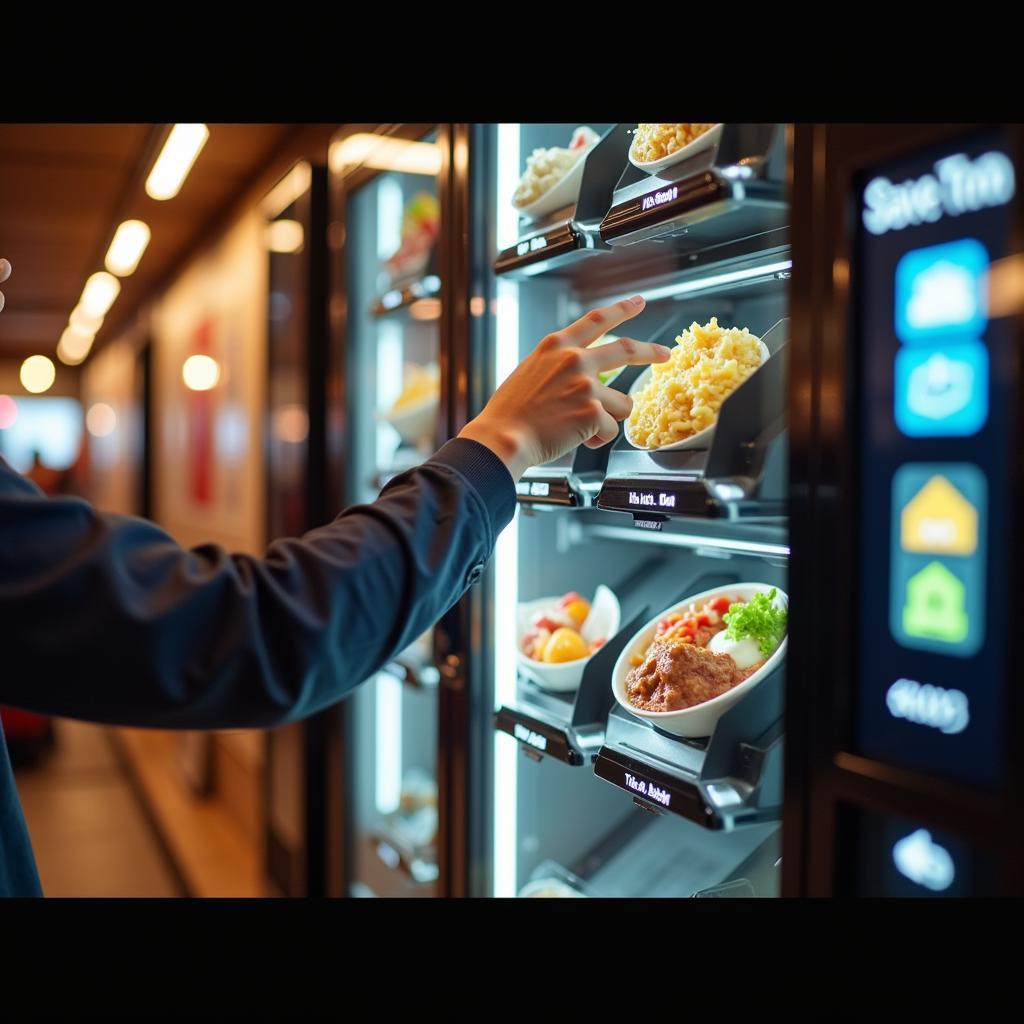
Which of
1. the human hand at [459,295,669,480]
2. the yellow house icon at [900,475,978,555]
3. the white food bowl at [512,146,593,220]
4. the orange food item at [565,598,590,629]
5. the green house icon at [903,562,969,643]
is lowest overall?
the orange food item at [565,598,590,629]

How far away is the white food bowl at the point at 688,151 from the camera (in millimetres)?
1252

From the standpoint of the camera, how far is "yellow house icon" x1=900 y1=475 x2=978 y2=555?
0.90m

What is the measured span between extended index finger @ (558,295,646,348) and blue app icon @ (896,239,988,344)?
31cm

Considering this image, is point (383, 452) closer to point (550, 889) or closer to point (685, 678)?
point (550, 889)

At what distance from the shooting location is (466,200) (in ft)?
6.28

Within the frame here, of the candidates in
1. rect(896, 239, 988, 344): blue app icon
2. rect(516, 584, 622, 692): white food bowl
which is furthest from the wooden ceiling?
rect(896, 239, 988, 344): blue app icon

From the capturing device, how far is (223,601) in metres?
0.90

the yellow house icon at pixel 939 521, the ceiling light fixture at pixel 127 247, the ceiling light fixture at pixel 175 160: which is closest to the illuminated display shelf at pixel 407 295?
the ceiling light fixture at pixel 175 160

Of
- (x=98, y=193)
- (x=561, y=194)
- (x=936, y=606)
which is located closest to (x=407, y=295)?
(x=561, y=194)

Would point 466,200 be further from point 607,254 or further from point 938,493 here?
point 938,493

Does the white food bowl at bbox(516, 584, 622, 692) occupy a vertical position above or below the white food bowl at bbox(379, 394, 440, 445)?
below

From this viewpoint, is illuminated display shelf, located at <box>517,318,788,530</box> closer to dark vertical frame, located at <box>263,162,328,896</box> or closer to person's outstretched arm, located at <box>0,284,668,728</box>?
person's outstretched arm, located at <box>0,284,668,728</box>
